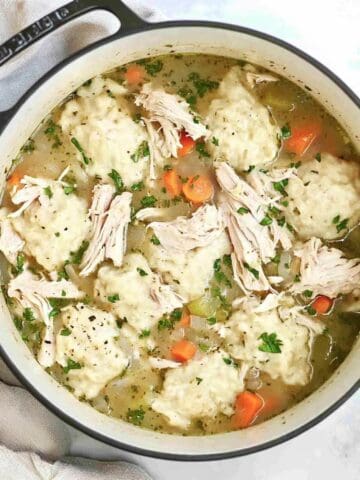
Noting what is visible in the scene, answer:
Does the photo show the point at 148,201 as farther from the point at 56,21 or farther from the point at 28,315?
the point at 56,21

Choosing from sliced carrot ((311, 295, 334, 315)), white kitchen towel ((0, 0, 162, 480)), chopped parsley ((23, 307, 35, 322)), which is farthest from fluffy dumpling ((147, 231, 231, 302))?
white kitchen towel ((0, 0, 162, 480))

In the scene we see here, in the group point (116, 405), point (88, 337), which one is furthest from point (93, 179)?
point (116, 405)

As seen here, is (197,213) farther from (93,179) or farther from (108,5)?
(108,5)

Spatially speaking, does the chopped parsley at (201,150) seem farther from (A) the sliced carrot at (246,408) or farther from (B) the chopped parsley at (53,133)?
(A) the sliced carrot at (246,408)

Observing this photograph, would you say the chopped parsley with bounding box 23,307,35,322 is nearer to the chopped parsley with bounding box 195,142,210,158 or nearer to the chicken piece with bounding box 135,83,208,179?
the chicken piece with bounding box 135,83,208,179

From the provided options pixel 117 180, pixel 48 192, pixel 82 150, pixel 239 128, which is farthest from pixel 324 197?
pixel 48 192

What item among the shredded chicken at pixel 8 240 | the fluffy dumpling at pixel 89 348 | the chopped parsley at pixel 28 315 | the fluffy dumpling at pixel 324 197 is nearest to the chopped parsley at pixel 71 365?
the fluffy dumpling at pixel 89 348
